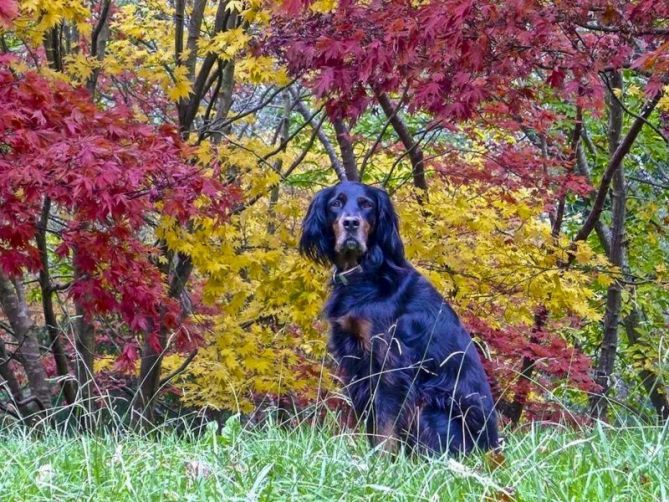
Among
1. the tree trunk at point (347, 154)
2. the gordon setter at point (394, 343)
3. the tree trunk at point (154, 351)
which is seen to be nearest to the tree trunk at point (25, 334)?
the tree trunk at point (154, 351)

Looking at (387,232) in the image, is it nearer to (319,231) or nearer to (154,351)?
(319,231)

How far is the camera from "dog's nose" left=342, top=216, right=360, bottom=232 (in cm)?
495

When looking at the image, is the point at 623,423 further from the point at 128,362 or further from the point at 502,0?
the point at 128,362

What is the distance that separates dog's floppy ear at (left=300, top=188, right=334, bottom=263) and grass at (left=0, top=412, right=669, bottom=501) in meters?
1.80

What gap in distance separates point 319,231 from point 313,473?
2341mm

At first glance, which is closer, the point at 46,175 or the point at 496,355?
the point at 46,175

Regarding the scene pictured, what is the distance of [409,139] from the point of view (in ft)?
31.7

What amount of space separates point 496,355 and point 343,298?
13.9 feet

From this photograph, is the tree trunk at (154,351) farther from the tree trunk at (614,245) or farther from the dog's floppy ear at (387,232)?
the tree trunk at (614,245)

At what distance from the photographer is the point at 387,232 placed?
16.7ft

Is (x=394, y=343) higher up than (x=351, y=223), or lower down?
lower down

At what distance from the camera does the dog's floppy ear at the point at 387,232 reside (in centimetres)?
503

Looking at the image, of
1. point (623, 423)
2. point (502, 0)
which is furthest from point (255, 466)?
point (502, 0)

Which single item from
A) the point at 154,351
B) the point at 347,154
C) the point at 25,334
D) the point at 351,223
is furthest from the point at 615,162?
Result: the point at 25,334
